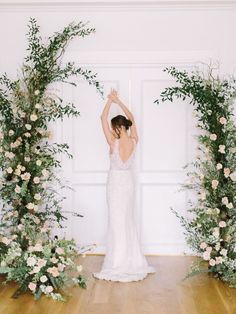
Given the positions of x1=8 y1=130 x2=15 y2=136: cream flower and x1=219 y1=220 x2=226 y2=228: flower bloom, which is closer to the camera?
x1=219 y1=220 x2=226 y2=228: flower bloom

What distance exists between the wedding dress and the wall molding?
1886 millimetres

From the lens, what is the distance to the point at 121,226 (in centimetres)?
613

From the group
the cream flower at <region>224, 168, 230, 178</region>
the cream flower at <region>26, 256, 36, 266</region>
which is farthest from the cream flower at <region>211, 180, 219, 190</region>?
the cream flower at <region>26, 256, 36, 266</region>

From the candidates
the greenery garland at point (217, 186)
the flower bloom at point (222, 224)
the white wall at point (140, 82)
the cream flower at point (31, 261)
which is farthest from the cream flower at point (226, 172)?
the cream flower at point (31, 261)

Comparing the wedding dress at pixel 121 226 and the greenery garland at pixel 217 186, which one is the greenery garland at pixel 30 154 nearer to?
the wedding dress at pixel 121 226

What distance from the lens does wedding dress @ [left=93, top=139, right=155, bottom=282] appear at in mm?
6086

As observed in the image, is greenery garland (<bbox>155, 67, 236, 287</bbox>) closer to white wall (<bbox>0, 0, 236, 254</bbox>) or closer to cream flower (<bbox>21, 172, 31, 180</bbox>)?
white wall (<bbox>0, 0, 236, 254</bbox>)

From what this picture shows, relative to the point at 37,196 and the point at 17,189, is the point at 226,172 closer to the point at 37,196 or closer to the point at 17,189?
the point at 37,196

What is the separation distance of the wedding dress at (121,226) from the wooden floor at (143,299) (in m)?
0.25

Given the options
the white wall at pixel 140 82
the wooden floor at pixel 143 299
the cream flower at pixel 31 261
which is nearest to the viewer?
the wooden floor at pixel 143 299

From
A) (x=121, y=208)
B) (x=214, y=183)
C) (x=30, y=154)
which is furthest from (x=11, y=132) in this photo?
(x=214, y=183)

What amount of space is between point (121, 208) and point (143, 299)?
124 cm

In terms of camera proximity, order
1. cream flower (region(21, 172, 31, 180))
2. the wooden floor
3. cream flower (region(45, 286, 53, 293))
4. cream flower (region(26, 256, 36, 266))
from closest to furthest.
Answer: the wooden floor, cream flower (region(45, 286, 53, 293)), cream flower (region(26, 256, 36, 266)), cream flower (region(21, 172, 31, 180))

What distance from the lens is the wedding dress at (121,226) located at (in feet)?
20.0
